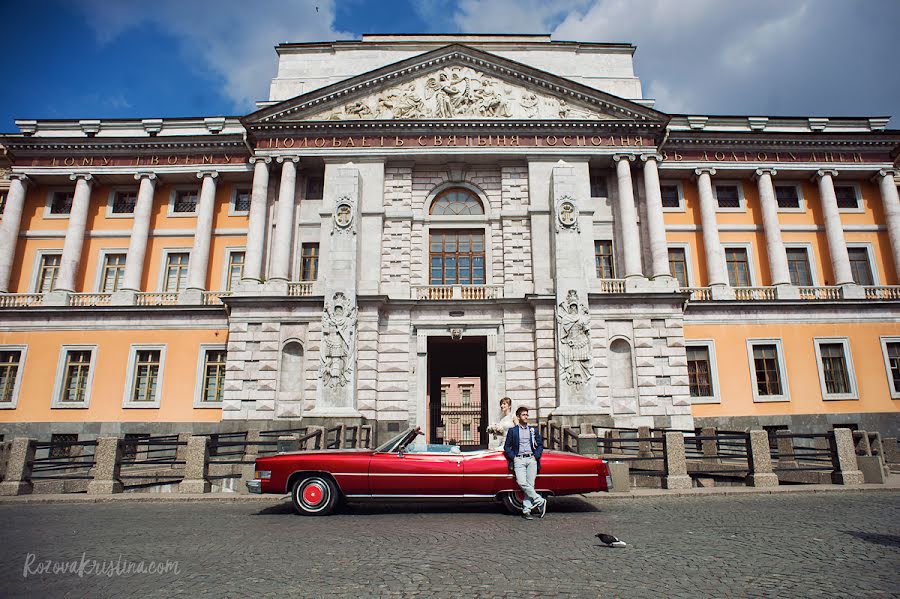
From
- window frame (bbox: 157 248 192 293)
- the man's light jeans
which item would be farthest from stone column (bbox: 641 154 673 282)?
window frame (bbox: 157 248 192 293)

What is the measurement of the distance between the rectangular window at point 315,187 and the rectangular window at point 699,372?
20.4 m

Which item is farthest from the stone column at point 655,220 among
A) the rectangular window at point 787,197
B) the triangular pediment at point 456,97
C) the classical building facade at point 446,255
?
the rectangular window at point 787,197

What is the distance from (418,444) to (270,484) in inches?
110

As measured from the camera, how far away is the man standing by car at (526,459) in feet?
30.9

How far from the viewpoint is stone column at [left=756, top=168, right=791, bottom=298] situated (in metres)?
27.8

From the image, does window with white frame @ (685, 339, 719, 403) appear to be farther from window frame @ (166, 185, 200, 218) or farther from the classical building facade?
window frame @ (166, 185, 200, 218)

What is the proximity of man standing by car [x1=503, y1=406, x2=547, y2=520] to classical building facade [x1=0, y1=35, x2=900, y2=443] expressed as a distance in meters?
12.6

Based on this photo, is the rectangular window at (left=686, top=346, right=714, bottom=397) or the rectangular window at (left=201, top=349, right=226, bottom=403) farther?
the rectangular window at (left=686, top=346, right=714, bottom=397)

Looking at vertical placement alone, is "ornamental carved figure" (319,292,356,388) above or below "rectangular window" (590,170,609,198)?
below

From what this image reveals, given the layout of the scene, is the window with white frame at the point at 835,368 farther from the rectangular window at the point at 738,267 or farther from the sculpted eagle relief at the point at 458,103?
the sculpted eagle relief at the point at 458,103

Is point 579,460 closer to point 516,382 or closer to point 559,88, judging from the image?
point 516,382

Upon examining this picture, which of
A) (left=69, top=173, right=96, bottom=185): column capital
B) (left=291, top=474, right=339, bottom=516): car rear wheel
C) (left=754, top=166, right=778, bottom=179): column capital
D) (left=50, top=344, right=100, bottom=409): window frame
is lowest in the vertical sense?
(left=291, top=474, right=339, bottom=516): car rear wheel

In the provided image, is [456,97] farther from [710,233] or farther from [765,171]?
[765,171]

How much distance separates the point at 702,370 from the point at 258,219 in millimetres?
23276
